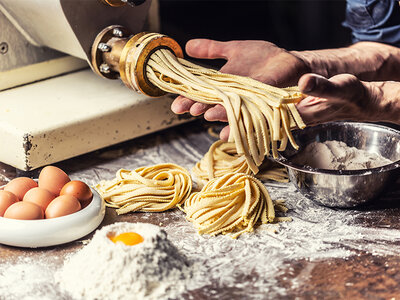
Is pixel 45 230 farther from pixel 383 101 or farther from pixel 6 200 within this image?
pixel 383 101

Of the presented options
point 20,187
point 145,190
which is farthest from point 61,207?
point 145,190

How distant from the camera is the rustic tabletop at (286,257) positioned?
163 centimetres

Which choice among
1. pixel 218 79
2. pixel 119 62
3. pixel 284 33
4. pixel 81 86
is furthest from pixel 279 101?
pixel 284 33

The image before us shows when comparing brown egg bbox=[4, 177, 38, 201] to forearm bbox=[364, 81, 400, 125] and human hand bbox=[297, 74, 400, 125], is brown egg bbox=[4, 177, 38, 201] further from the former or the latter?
forearm bbox=[364, 81, 400, 125]

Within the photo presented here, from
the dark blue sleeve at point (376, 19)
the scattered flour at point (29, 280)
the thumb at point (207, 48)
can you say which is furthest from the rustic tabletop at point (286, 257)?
the dark blue sleeve at point (376, 19)

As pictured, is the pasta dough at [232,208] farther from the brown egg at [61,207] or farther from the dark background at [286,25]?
the dark background at [286,25]

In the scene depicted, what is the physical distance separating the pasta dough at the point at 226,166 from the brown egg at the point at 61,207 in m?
0.55

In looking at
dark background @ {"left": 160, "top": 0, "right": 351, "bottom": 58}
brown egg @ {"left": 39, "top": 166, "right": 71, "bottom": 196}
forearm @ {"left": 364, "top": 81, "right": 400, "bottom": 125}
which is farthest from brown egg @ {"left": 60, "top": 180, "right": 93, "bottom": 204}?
dark background @ {"left": 160, "top": 0, "right": 351, "bottom": 58}

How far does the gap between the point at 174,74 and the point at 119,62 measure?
9.4 inches

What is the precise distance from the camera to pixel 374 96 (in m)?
2.07

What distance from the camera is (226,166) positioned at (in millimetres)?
2205

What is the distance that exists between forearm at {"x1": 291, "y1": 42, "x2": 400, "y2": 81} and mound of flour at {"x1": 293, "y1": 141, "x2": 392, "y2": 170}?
46 cm

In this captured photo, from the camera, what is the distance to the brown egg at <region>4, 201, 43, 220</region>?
69.8 inches

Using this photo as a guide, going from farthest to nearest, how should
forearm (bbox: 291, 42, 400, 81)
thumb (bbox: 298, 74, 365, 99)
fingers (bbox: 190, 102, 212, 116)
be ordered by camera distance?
forearm (bbox: 291, 42, 400, 81), fingers (bbox: 190, 102, 212, 116), thumb (bbox: 298, 74, 365, 99)
